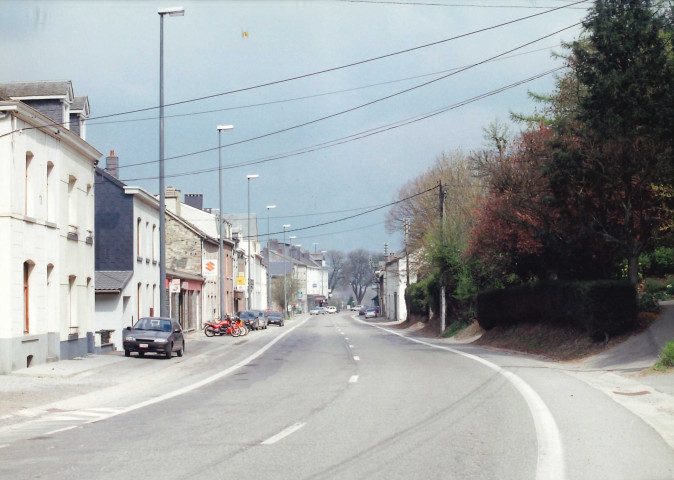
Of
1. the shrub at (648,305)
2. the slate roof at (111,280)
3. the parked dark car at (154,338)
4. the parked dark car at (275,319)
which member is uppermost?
the slate roof at (111,280)

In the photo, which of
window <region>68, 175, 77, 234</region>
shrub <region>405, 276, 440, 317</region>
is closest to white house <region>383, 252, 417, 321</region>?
shrub <region>405, 276, 440, 317</region>

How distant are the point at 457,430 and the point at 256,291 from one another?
302 ft

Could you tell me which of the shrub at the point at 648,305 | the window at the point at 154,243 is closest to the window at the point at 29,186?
the shrub at the point at 648,305

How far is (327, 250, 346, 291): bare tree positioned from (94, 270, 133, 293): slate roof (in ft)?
440

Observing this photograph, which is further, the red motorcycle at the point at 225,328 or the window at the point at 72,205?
the red motorcycle at the point at 225,328

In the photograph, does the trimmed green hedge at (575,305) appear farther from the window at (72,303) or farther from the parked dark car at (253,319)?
the parked dark car at (253,319)

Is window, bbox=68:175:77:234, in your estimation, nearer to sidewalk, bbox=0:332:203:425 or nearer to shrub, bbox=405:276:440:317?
sidewalk, bbox=0:332:203:425

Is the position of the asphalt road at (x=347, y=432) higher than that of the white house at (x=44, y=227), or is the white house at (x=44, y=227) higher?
the white house at (x=44, y=227)

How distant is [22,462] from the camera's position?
28.7ft

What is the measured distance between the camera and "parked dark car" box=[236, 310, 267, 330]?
5893 cm

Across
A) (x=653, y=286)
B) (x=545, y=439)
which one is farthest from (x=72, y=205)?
(x=653, y=286)

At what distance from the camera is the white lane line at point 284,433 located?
9780mm

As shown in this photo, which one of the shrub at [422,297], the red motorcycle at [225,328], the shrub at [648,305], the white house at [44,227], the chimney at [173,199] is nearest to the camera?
the white house at [44,227]

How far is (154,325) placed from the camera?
94.4 ft
